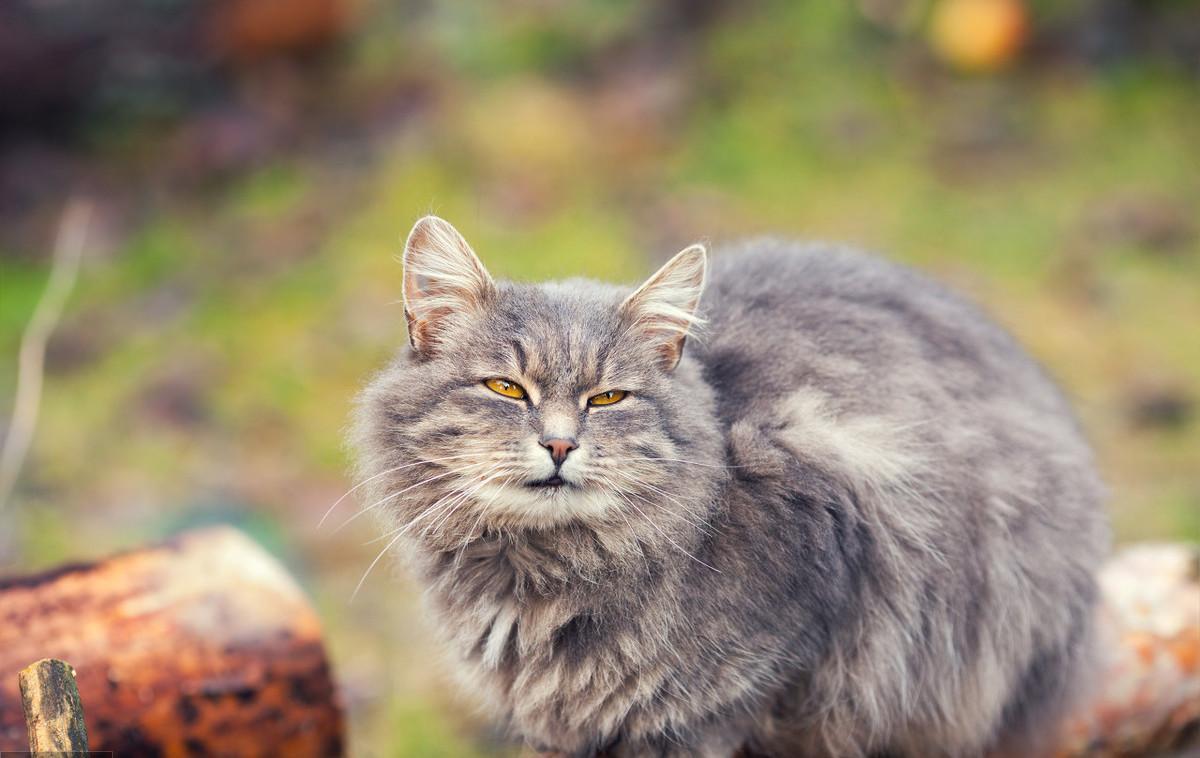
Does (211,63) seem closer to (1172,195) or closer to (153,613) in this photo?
(153,613)

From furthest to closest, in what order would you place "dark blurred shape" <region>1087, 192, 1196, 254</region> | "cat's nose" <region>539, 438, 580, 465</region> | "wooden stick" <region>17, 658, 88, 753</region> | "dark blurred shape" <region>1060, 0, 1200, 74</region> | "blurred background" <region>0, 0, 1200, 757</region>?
"dark blurred shape" <region>1060, 0, 1200, 74</region> → "dark blurred shape" <region>1087, 192, 1196, 254</region> → "blurred background" <region>0, 0, 1200, 757</region> → "cat's nose" <region>539, 438, 580, 465</region> → "wooden stick" <region>17, 658, 88, 753</region>

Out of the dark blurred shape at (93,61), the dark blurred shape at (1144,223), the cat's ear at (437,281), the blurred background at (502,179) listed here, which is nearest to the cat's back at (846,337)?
the cat's ear at (437,281)

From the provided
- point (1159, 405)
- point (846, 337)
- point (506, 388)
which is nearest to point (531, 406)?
point (506, 388)

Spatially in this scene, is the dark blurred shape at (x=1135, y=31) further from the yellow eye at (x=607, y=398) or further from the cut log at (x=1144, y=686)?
the yellow eye at (x=607, y=398)

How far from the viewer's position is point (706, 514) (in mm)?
2820

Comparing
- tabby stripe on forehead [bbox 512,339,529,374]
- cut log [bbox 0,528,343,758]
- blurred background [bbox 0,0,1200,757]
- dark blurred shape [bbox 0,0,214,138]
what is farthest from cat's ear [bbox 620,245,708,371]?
dark blurred shape [bbox 0,0,214,138]

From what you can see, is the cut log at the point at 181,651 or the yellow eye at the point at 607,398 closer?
the yellow eye at the point at 607,398

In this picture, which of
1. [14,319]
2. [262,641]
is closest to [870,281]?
[262,641]

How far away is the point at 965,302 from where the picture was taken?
3.67 meters

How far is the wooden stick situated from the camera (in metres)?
2.39

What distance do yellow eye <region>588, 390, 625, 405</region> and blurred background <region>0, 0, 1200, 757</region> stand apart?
302 cm

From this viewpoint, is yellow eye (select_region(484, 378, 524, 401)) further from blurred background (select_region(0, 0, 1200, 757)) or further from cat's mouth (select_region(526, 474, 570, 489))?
blurred background (select_region(0, 0, 1200, 757))

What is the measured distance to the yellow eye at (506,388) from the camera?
2.79 metres

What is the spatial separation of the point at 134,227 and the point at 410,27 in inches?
94.8
